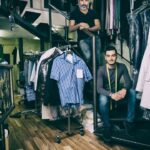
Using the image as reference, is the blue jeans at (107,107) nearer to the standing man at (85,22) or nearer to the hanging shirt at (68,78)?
the hanging shirt at (68,78)

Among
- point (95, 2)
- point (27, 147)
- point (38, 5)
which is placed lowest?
point (27, 147)

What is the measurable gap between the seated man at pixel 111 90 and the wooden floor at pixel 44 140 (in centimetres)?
23

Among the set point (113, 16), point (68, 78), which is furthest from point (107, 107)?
point (113, 16)

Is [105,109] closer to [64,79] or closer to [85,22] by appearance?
[64,79]

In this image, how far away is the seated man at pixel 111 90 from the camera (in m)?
3.16

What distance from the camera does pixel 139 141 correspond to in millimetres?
2938

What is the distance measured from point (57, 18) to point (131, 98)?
161 inches

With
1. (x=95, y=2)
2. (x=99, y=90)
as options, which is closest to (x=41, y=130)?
(x=99, y=90)

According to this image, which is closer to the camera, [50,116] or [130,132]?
[130,132]

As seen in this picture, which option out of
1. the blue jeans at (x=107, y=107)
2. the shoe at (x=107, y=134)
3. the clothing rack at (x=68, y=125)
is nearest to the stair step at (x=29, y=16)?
the clothing rack at (x=68, y=125)

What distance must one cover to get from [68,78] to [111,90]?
67 centimetres

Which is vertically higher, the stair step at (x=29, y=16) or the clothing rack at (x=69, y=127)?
the stair step at (x=29, y=16)

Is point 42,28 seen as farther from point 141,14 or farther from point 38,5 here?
point 141,14

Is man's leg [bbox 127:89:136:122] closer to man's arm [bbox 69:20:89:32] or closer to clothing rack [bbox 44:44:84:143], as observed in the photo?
clothing rack [bbox 44:44:84:143]
